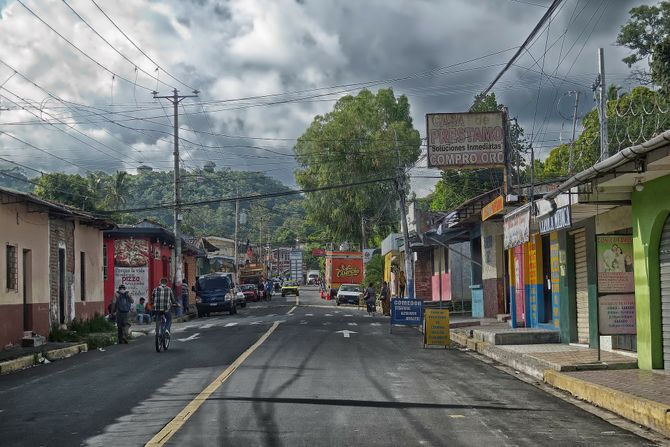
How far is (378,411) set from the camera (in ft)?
35.7

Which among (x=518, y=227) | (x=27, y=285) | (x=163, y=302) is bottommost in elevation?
(x=163, y=302)

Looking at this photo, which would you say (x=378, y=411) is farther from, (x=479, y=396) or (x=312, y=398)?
(x=479, y=396)

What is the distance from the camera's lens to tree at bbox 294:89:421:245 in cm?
6366

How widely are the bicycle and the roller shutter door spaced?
1022 cm

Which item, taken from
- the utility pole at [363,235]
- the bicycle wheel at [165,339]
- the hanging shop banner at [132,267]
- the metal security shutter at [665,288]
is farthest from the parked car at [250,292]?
the metal security shutter at [665,288]

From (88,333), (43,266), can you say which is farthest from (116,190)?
(43,266)

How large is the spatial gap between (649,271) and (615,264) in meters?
0.72

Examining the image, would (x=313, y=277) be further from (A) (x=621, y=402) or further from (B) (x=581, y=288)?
(A) (x=621, y=402)

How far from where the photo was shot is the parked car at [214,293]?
156 ft

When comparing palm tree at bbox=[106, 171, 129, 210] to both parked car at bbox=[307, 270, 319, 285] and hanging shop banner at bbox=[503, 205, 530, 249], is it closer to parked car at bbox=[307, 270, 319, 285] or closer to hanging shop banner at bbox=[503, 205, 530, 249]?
hanging shop banner at bbox=[503, 205, 530, 249]

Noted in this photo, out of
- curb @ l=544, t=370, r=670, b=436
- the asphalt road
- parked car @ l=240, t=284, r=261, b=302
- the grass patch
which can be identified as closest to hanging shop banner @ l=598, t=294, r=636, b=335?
curb @ l=544, t=370, r=670, b=436

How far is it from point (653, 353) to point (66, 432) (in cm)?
989

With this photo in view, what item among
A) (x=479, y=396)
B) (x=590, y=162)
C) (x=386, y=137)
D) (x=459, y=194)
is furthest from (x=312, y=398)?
(x=459, y=194)

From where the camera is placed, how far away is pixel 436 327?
22.5 m
